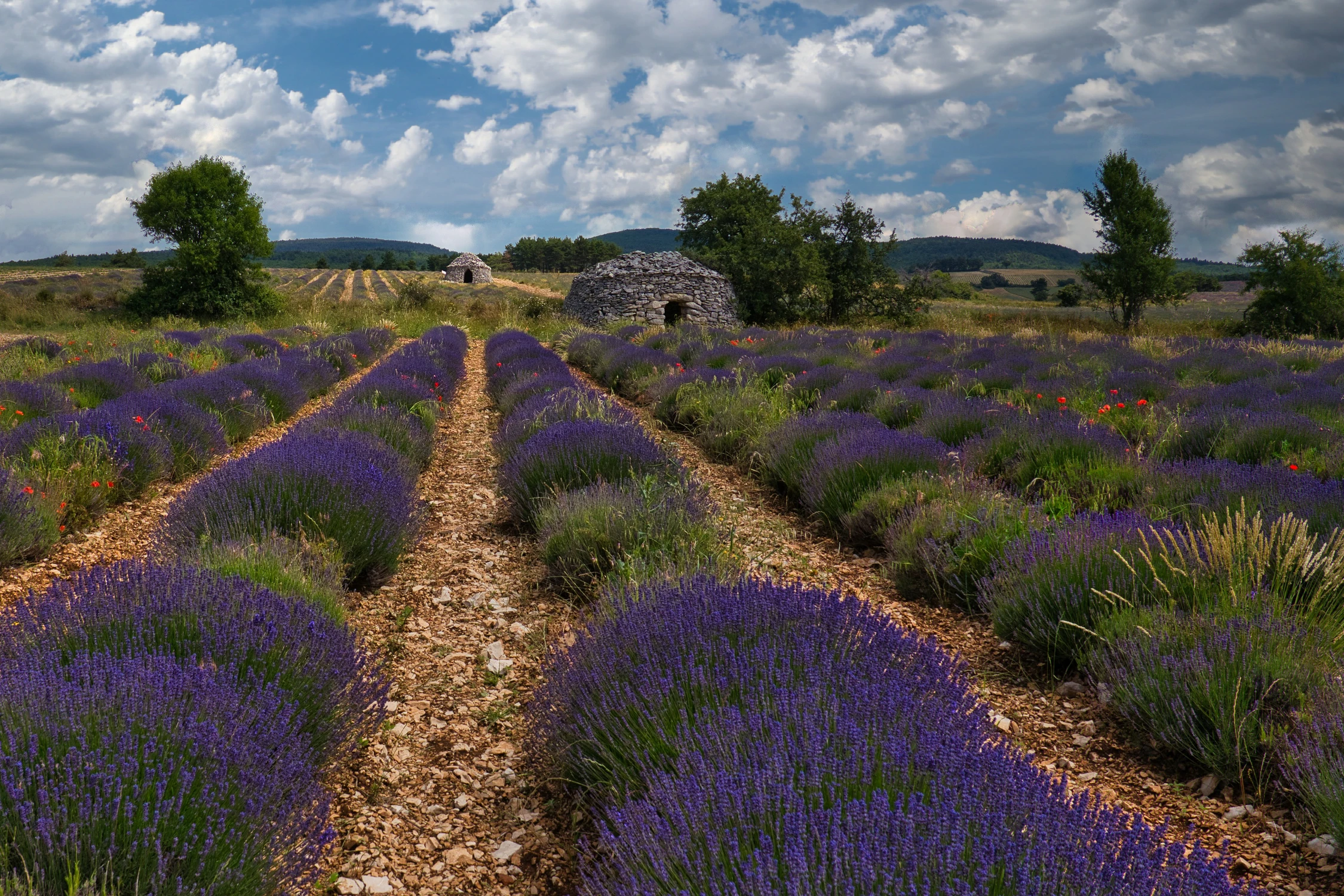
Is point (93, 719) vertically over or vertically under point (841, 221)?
under

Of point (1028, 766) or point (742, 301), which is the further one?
point (742, 301)

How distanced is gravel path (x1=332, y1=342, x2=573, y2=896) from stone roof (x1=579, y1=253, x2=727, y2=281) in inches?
761

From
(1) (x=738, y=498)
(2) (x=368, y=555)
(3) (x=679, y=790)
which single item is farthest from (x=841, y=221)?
(3) (x=679, y=790)

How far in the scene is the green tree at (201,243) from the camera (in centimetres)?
2634

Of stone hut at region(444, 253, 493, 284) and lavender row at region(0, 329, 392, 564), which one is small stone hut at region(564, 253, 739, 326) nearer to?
lavender row at region(0, 329, 392, 564)

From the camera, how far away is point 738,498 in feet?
18.8

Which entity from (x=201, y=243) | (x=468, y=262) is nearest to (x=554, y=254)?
(x=468, y=262)

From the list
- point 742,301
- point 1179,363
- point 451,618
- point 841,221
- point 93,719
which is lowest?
point 451,618

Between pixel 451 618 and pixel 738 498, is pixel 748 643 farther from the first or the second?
pixel 738 498

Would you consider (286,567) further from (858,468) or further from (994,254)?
(994,254)

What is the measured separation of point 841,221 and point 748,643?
2500cm

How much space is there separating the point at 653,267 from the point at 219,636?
22.0 metres

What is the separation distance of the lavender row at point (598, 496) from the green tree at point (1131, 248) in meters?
30.2

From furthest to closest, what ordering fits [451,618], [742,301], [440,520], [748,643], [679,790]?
[742,301]
[440,520]
[451,618]
[748,643]
[679,790]
